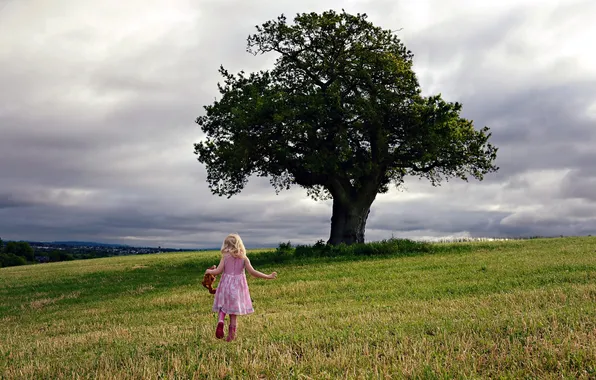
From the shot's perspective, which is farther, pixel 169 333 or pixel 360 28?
pixel 360 28

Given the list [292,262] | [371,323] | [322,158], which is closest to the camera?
[371,323]

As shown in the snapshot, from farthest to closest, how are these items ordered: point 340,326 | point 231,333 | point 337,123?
point 337,123 < point 340,326 < point 231,333

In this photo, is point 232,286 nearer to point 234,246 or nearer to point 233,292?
point 233,292

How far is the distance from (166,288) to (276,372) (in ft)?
50.6

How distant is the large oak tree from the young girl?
20.3m

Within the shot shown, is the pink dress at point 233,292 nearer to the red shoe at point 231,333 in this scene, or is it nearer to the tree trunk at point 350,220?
the red shoe at point 231,333

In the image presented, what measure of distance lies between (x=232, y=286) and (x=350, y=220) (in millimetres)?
25224

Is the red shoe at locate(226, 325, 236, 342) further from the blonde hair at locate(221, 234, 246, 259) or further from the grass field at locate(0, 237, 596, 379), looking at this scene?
the blonde hair at locate(221, 234, 246, 259)

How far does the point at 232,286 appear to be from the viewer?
971cm

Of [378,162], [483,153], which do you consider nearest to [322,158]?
[378,162]

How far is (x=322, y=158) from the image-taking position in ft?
99.8

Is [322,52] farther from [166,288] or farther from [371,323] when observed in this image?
[371,323]

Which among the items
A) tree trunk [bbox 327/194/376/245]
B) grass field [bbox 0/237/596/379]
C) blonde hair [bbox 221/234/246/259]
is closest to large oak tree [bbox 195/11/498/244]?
tree trunk [bbox 327/194/376/245]

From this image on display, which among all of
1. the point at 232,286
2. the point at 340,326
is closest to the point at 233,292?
the point at 232,286
